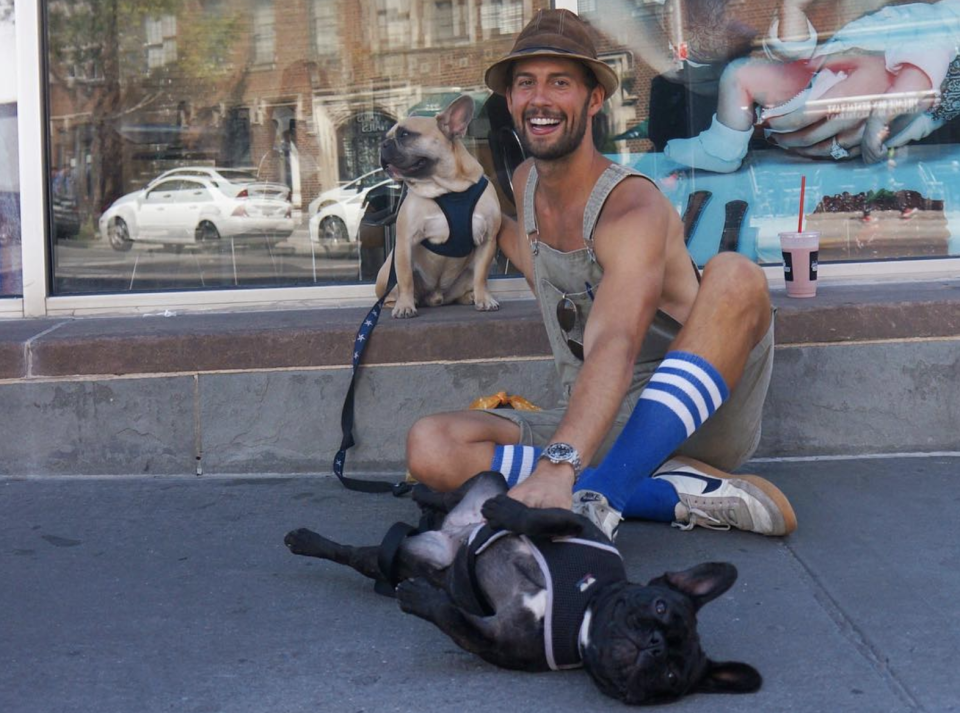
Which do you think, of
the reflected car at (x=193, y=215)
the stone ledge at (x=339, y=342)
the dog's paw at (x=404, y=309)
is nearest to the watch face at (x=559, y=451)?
the stone ledge at (x=339, y=342)

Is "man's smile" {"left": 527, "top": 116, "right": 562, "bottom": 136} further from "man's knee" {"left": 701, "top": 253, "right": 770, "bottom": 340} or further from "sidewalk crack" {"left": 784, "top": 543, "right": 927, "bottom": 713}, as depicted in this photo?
"sidewalk crack" {"left": 784, "top": 543, "right": 927, "bottom": 713}

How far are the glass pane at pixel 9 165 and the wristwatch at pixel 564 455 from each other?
3.56 metres

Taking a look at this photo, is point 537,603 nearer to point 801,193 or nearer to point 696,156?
point 801,193

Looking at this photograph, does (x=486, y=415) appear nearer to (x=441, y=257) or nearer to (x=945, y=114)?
(x=441, y=257)

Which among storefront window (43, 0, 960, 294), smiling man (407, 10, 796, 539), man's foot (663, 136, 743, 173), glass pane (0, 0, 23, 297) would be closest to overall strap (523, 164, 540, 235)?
smiling man (407, 10, 796, 539)

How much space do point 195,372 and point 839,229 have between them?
9.89 feet

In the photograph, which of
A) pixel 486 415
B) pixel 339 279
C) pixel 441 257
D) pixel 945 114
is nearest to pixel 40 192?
pixel 339 279

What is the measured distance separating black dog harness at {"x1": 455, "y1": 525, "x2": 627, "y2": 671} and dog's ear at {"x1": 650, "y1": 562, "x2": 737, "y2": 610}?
12 cm

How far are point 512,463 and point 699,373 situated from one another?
Answer: 0.65 m

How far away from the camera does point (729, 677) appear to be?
262 centimetres

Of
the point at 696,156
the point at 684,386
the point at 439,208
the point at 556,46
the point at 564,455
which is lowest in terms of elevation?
the point at 564,455

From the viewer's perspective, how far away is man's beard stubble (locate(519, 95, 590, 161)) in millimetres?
3412

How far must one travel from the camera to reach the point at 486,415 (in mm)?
3771

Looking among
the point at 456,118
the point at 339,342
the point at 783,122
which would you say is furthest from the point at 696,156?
the point at 339,342
